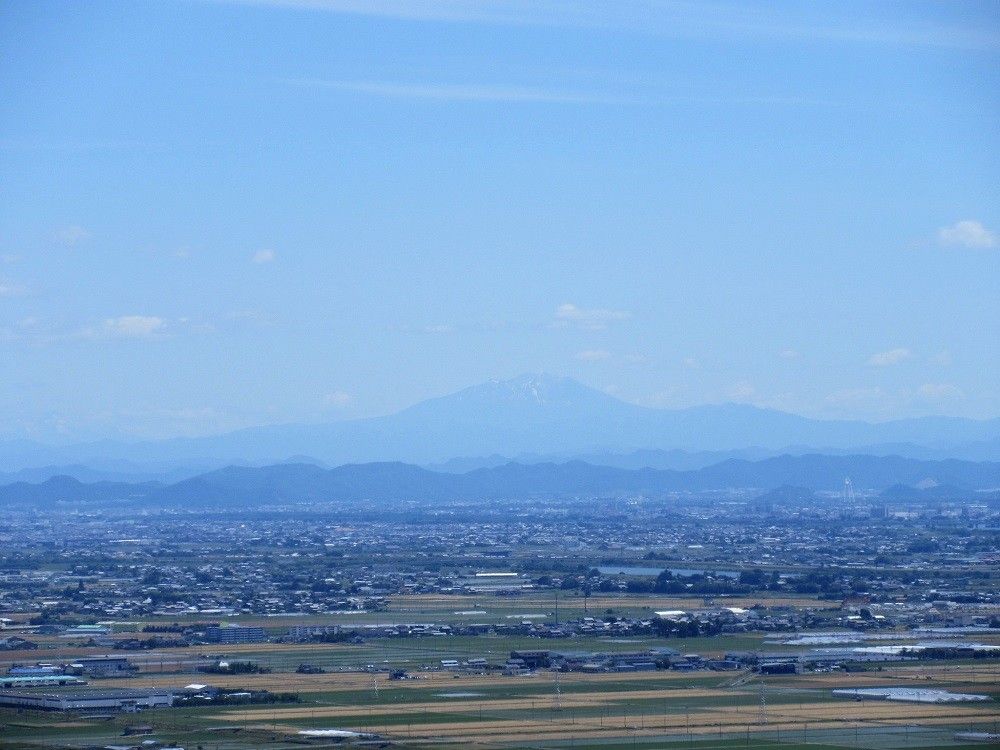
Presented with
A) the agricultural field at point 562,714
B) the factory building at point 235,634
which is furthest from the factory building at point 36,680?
the factory building at point 235,634

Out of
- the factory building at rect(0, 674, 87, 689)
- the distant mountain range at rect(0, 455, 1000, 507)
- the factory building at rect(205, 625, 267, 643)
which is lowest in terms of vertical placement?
the factory building at rect(0, 674, 87, 689)

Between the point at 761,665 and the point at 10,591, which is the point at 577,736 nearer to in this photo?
the point at 761,665

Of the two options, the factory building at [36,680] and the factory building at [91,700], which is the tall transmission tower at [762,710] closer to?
the factory building at [91,700]

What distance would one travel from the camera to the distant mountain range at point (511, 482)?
171375 mm

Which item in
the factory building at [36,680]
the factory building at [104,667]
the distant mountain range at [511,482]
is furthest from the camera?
the distant mountain range at [511,482]

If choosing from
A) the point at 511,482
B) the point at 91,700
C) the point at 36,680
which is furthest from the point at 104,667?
the point at 511,482

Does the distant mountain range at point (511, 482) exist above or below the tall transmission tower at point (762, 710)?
above

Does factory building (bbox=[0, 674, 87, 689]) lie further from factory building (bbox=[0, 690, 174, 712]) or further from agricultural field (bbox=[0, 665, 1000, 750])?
factory building (bbox=[0, 690, 174, 712])

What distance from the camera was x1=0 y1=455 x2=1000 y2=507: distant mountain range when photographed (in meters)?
171

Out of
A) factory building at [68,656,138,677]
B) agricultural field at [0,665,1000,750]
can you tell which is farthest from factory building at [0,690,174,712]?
factory building at [68,656,138,677]

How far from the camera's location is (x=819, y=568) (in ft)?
230

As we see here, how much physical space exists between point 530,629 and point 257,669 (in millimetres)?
10021

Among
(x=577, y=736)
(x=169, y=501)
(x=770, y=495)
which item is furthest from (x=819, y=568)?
(x=169, y=501)

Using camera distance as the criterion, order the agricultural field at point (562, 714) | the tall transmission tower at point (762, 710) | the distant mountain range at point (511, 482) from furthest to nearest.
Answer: the distant mountain range at point (511, 482) → the tall transmission tower at point (762, 710) → the agricultural field at point (562, 714)
